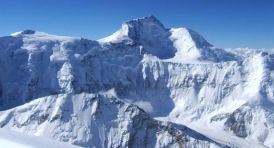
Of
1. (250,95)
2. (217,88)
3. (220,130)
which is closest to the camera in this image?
(220,130)

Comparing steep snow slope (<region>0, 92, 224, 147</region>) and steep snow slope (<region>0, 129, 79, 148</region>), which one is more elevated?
steep snow slope (<region>0, 129, 79, 148</region>)

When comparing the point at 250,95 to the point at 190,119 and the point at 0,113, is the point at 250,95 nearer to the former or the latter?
the point at 190,119

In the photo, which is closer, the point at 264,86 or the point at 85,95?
the point at 85,95

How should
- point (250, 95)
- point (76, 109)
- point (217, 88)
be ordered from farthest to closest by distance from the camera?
1. point (217, 88)
2. point (250, 95)
3. point (76, 109)

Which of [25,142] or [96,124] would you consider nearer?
[25,142]

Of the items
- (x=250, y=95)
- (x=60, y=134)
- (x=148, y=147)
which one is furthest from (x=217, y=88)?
(x=60, y=134)

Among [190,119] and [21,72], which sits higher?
[21,72]

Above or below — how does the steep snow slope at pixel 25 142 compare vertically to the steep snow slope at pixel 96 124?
above

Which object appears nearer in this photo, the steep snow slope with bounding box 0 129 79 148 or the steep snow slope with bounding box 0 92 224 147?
the steep snow slope with bounding box 0 129 79 148

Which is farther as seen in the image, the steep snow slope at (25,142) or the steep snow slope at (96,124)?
the steep snow slope at (96,124)

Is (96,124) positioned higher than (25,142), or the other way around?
(25,142)
